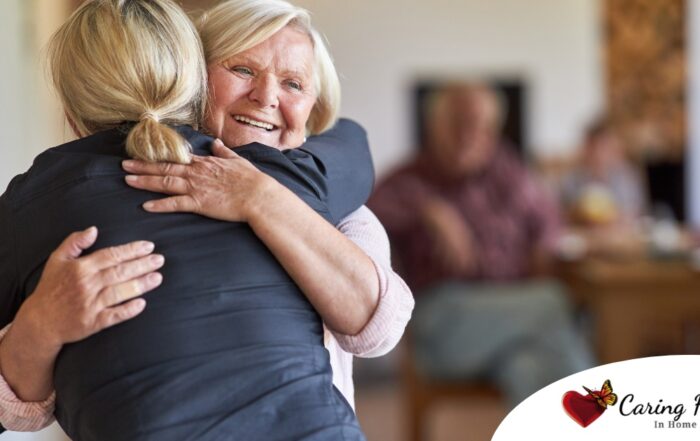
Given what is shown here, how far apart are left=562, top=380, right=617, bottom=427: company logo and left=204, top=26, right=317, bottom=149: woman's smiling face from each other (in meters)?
0.42

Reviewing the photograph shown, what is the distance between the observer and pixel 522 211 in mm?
3469

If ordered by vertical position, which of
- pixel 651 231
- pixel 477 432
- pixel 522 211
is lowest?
pixel 477 432

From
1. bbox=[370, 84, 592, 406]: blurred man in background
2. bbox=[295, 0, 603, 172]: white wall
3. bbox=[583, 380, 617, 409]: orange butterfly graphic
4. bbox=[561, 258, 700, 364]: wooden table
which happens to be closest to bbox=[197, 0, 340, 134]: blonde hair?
bbox=[583, 380, 617, 409]: orange butterfly graphic

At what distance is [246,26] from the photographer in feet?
3.46

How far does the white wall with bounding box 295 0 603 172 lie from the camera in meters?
5.73

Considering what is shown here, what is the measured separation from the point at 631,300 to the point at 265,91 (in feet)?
8.65

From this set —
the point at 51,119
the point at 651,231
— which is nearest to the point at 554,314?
the point at 651,231

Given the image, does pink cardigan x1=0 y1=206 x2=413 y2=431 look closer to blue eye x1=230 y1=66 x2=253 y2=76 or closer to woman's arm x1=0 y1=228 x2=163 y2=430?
woman's arm x1=0 y1=228 x2=163 y2=430

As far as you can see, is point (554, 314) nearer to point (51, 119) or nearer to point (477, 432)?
Result: point (477, 432)

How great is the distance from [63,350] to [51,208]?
0.14m

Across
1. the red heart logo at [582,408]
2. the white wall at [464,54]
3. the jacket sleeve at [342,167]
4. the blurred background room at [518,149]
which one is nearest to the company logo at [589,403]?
the red heart logo at [582,408]

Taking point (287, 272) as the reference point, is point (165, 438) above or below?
below

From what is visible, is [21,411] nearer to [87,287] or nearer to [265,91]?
[87,287]

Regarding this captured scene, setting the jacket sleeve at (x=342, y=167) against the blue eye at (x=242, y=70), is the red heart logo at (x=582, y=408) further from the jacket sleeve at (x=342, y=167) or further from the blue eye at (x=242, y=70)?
the blue eye at (x=242, y=70)
